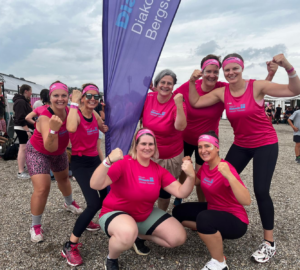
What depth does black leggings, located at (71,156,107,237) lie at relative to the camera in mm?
2697

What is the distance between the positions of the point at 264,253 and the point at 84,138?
2.53m

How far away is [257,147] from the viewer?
2836mm

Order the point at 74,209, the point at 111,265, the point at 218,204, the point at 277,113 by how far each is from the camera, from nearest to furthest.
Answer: the point at 111,265 < the point at 218,204 < the point at 74,209 < the point at 277,113

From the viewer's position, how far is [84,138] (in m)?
3.00

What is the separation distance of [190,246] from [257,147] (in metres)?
1.49

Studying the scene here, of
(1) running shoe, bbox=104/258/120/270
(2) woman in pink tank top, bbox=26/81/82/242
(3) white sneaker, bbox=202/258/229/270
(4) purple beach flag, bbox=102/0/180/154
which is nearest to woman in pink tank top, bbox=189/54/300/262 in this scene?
(3) white sneaker, bbox=202/258/229/270

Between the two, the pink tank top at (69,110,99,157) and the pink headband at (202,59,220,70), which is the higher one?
the pink headband at (202,59,220,70)

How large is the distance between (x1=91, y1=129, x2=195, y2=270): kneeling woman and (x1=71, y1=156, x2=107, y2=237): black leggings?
0.16m

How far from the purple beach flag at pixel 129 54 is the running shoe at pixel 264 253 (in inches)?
78.5

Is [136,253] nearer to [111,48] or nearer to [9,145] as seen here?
[111,48]

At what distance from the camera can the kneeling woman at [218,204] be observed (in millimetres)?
2363

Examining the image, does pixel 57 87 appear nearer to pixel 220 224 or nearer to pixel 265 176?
pixel 220 224

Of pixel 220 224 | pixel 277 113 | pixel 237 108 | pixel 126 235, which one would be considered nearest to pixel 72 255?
pixel 126 235

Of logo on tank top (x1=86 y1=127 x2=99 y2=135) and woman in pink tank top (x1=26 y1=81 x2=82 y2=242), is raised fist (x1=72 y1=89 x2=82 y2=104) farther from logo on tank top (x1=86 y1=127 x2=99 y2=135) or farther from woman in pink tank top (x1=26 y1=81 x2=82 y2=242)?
logo on tank top (x1=86 y1=127 x2=99 y2=135)
